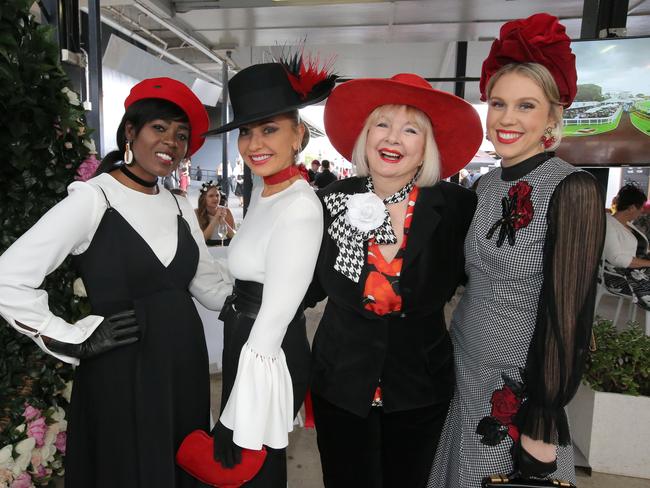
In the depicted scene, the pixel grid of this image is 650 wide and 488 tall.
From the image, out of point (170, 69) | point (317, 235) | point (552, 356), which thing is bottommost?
point (552, 356)

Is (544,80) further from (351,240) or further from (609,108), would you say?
(609,108)

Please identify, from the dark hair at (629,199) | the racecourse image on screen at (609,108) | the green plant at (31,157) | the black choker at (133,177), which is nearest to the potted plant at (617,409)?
the racecourse image on screen at (609,108)

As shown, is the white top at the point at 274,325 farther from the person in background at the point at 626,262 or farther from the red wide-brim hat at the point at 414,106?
the person in background at the point at 626,262

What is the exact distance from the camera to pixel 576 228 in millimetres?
1130

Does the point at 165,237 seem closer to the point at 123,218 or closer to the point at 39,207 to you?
the point at 123,218

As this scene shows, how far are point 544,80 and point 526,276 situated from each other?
1.78 ft

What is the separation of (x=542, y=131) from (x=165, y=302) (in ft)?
4.13

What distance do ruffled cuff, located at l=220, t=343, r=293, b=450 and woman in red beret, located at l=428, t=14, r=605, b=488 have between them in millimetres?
568

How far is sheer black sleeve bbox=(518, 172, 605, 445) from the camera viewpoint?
113cm

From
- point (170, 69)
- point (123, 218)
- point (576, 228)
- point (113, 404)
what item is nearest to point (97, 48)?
point (123, 218)

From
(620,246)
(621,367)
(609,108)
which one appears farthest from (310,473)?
(620,246)

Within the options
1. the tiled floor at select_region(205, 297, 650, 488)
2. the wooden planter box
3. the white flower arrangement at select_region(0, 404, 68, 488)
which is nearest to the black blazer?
the white flower arrangement at select_region(0, 404, 68, 488)

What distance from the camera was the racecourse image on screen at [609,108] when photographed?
2920 mm

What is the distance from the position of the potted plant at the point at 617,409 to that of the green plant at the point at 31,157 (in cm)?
258
